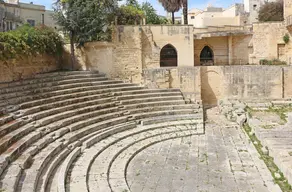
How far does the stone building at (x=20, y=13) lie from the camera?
23247 mm

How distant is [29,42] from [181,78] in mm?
7852

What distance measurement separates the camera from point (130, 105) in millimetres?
15109

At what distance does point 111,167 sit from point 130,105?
584cm

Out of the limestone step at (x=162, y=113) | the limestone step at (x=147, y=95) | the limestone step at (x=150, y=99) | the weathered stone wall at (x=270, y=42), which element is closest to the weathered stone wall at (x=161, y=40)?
the limestone step at (x=147, y=95)

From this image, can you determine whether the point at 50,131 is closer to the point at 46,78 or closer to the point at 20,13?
the point at 46,78

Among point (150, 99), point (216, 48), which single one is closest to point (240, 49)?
point (216, 48)

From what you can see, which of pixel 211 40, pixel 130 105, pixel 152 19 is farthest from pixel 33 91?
pixel 152 19

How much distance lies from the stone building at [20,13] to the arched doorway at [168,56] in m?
8.30

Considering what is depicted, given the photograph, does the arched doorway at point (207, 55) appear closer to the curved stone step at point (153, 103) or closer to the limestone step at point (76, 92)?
the curved stone step at point (153, 103)

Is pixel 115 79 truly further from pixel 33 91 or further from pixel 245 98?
pixel 245 98

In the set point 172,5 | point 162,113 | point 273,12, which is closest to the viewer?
point 162,113

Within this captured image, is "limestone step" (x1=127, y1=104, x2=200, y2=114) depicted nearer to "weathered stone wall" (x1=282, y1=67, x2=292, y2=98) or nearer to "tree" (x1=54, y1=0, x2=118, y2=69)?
"tree" (x1=54, y1=0, x2=118, y2=69)

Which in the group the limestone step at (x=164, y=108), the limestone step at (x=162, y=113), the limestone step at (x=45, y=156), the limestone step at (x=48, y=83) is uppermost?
the limestone step at (x=48, y=83)

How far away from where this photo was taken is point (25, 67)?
1379cm
